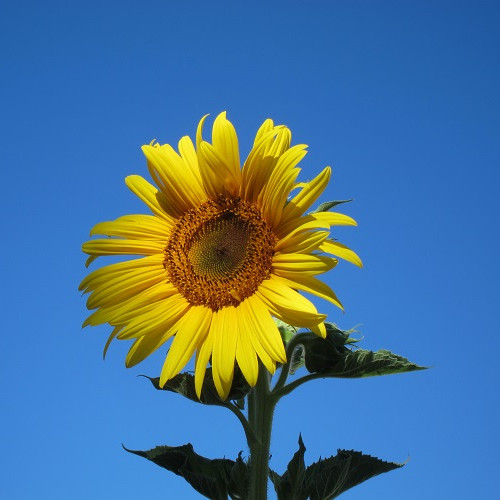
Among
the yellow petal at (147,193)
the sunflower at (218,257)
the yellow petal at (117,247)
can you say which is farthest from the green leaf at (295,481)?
the yellow petal at (147,193)

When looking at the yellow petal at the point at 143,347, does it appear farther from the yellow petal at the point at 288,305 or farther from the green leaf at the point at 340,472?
the green leaf at the point at 340,472

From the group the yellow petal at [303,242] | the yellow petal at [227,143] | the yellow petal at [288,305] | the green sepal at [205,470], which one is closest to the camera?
the yellow petal at [288,305]

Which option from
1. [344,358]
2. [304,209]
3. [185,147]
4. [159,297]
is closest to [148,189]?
[185,147]

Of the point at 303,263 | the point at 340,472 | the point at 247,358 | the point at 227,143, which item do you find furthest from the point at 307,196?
the point at 340,472

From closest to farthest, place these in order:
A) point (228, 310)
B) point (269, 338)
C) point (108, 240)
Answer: point (269, 338)
point (228, 310)
point (108, 240)

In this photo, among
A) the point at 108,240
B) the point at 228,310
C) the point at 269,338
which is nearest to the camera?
the point at 269,338

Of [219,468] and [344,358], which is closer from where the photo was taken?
[344,358]

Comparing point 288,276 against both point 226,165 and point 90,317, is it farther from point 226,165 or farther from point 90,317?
point 90,317
